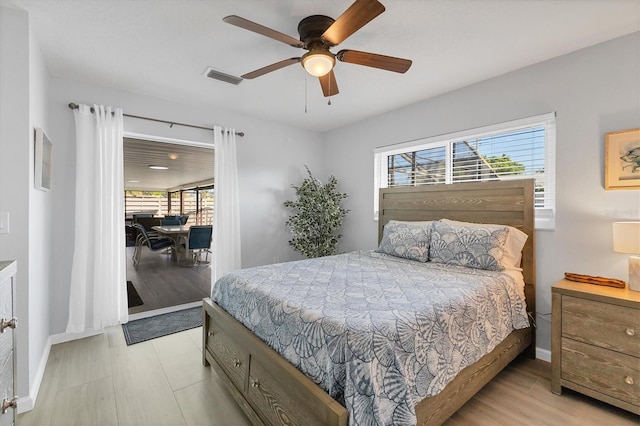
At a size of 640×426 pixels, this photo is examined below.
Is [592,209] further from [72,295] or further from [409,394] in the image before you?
[72,295]

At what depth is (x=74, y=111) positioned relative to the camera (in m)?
2.84

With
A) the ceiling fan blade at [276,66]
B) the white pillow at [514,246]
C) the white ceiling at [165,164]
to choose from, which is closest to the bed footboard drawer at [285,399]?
the ceiling fan blade at [276,66]

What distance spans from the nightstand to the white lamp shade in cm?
29

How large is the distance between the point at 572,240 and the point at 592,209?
0.28 m

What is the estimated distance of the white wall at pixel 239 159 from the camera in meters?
2.79

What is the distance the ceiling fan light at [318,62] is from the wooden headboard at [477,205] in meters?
1.87

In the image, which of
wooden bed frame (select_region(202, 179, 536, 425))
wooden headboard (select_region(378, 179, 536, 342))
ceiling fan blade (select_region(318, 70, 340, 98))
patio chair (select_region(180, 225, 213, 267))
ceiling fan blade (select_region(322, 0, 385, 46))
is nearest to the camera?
wooden bed frame (select_region(202, 179, 536, 425))

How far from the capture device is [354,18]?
156 centimetres

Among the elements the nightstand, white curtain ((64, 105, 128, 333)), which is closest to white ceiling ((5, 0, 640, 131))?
white curtain ((64, 105, 128, 333))

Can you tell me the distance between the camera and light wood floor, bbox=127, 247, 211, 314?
383cm

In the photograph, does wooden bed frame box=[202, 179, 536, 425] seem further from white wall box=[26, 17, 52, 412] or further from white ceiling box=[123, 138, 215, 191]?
white ceiling box=[123, 138, 215, 191]

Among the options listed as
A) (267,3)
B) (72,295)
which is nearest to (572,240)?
(267,3)

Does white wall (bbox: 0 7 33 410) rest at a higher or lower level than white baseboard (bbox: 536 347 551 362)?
higher

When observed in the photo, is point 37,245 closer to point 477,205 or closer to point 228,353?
point 228,353
